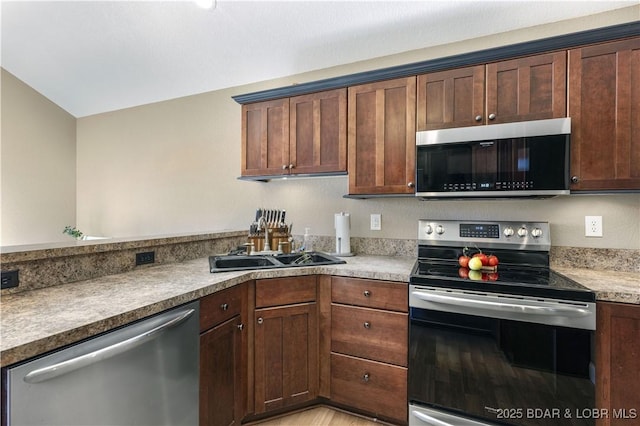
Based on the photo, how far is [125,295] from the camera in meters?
1.24

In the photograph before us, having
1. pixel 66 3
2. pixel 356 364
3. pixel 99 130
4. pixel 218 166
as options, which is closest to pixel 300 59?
pixel 218 166

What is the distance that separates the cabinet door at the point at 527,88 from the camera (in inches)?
64.6

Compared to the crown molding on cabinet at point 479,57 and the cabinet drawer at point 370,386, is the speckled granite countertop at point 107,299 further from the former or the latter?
the crown molding on cabinet at point 479,57

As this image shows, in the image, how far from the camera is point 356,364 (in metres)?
1.79

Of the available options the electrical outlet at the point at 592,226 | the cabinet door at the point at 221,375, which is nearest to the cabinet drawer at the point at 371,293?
the cabinet door at the point at 221,375

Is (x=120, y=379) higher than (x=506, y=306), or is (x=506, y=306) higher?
(x=506, y=306)

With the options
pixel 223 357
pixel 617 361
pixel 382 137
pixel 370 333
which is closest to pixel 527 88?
pixel 382 137

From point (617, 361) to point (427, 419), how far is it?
88 cm

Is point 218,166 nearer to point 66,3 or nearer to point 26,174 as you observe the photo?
point 66,3

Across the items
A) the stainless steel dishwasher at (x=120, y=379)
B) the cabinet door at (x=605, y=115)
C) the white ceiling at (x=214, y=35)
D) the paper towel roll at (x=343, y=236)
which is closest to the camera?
the stainless steel dishwasher at (x=120, y=379)

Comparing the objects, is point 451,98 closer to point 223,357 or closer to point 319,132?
point 319,132

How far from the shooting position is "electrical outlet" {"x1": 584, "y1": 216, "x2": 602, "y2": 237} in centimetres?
184

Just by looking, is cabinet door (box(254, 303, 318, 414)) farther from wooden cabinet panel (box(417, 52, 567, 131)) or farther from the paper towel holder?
wooden cabinet panel (box(417, 52, 567, 131))

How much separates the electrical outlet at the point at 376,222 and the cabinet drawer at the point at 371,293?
0.70 metres
